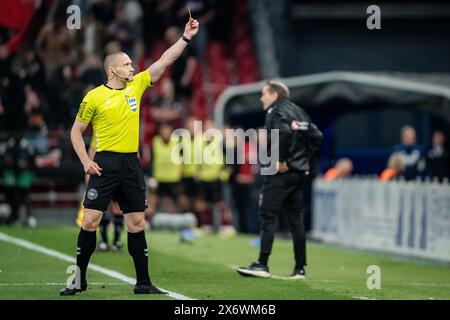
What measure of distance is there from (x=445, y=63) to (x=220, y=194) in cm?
959

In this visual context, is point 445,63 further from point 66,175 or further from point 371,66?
point 66,175

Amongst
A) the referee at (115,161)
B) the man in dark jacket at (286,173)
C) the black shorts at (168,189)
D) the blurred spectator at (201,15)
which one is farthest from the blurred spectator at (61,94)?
the referee at (115,161)

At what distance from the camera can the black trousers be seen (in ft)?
48.8

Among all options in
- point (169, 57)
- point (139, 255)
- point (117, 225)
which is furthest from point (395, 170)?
point (139, 255)

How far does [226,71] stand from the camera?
30.0m

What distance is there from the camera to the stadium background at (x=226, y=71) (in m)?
23.6

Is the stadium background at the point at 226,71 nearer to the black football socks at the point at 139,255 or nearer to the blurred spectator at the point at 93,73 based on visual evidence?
the blurred spectator at the point at 93,73

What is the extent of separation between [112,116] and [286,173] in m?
3.31

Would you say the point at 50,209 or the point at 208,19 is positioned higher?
the point at 208,19

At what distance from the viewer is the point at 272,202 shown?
48.8ft

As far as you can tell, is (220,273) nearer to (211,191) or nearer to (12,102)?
(211,191)
